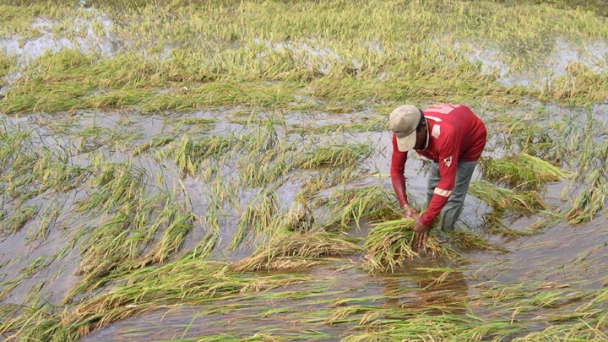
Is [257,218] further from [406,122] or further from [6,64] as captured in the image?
[6,64]

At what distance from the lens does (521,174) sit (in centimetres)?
433

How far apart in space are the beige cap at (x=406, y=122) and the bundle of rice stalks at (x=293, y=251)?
941 millimetres

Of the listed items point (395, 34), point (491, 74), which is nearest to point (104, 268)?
point (491, 74)

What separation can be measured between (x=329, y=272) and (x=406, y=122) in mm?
1108

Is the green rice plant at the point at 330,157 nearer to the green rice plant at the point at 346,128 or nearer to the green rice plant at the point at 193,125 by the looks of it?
the green rice plant at the point at 346,128

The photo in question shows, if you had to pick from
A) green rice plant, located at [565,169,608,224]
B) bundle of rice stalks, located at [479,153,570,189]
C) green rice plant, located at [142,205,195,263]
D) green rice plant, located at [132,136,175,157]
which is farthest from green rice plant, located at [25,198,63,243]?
green rice plant, located at [565,169,608,224]

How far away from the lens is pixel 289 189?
4.35m

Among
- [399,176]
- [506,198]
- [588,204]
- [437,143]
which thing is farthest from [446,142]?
[588,204]

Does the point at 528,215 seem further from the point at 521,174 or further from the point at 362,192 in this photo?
the point at 362,192

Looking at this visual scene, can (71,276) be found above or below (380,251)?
below

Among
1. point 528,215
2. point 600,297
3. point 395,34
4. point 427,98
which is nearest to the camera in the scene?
point 600,297

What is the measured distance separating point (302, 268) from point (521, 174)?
7.67ft

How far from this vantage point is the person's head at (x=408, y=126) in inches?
107

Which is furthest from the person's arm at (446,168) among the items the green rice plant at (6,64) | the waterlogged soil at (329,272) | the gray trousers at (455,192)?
the green rice plant at (6,64)
